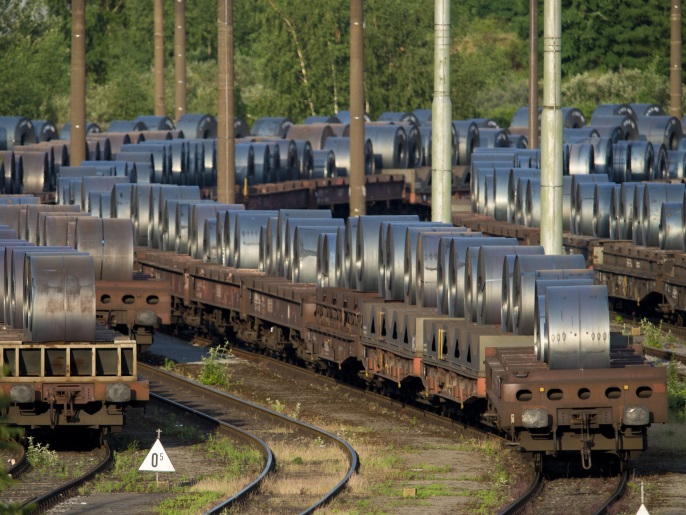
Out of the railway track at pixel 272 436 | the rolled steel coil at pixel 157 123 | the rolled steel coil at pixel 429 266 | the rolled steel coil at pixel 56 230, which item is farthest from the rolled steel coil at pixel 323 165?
the rolled steel coil at pixel 429 266

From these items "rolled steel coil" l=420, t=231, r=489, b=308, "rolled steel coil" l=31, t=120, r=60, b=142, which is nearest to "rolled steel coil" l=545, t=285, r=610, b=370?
"rolled steel coil" l=420, t=231, r=489, b=308

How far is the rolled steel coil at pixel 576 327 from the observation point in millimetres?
18453

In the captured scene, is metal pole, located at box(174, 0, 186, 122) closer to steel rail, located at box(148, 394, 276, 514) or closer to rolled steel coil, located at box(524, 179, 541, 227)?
rolled steel coil, located at box(524, 179, 541, 227)

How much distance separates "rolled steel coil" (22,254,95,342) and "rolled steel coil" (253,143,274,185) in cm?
3289

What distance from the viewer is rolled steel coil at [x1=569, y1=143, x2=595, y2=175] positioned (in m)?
49.2

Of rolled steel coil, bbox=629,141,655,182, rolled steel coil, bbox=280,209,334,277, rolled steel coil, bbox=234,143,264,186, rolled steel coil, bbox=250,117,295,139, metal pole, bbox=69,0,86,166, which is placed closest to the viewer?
rolled steel coil, bbox=280,209,334,277

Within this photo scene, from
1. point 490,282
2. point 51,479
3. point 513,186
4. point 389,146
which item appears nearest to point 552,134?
point 490,282

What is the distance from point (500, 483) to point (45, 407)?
18.0 ft

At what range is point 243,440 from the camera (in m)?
21.8

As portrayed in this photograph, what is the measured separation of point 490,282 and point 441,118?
9604 mm

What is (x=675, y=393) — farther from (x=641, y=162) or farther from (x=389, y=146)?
(x=389, y=146)

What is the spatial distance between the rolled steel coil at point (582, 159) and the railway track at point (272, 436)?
23233 mm

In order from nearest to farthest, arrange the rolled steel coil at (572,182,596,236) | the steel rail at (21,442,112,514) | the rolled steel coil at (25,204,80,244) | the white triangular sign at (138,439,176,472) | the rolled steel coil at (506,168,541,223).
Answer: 1. the steel rail at (21,442,112,514)
2. the white triangular sign at (138,439,176,472)
3. the rolled steel coil at (25,204,80,244)
4. the rolled steel coil at (572,182,596,236)
5. the rolled steel coil at (506,168,541,223)

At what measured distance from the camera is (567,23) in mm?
103125
